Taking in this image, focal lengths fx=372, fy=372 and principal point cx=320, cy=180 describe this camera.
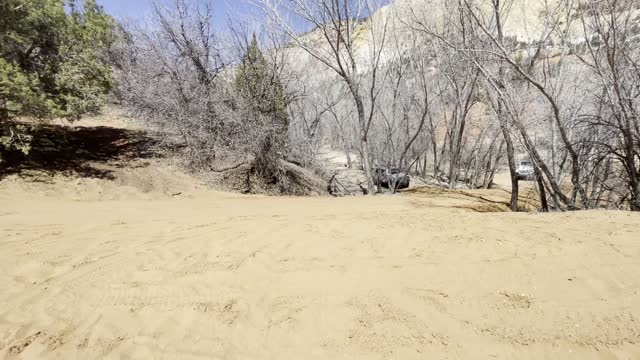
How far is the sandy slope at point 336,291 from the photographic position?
290cm

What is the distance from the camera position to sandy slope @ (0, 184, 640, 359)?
114 inches

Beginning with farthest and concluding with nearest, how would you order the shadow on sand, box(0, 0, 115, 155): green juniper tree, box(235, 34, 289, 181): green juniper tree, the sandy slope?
box(235, 34, 289, 181): green juniper tree
the shadow on sand
box(0, 0, 115, 155): green juniper tree
the sandy slope

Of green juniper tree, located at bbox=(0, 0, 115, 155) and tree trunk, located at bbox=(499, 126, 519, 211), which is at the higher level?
green juniper tree, located at bbox=(0, 0, 115, 155)

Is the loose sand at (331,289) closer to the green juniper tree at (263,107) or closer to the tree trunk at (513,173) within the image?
the tree trunk at (513,173)

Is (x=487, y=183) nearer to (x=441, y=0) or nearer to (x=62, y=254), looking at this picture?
(x=441, y=0)

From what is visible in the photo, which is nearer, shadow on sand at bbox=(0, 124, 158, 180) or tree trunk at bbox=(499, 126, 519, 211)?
tree trunk at bbox=(499, 126, 519, 211)

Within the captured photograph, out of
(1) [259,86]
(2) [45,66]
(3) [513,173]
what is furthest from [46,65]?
(3) [513,173]

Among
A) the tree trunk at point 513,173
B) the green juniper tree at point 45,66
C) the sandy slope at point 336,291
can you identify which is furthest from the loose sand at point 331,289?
the green juniper tree at point 45,66

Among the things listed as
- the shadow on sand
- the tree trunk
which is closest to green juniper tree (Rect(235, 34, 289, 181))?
the shadow on sand

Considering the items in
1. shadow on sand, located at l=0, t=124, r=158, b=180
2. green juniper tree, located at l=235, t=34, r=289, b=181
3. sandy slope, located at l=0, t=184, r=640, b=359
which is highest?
green juniper tree, located at l=235, t=34, r=289, b=181

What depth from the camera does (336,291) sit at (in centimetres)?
357

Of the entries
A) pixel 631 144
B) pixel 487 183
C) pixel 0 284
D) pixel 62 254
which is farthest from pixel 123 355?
pixel 487 183

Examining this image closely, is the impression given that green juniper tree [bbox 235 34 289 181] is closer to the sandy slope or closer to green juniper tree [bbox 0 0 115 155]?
green juniper tree [bbox 0 0 115 155]

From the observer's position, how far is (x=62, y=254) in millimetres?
4719
